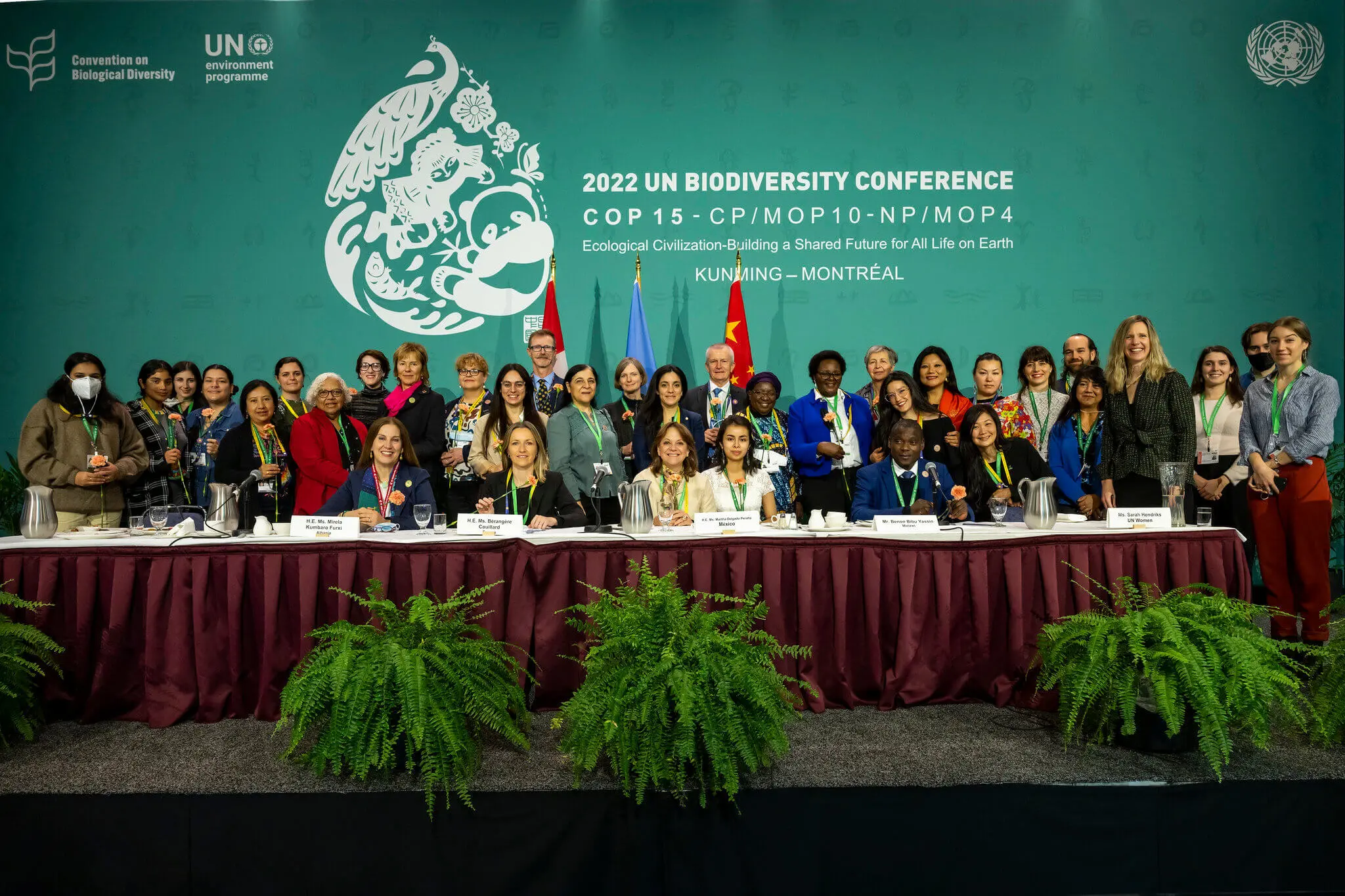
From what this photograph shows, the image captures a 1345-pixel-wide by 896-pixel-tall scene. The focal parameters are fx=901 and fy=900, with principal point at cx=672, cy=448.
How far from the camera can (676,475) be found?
13.2ft

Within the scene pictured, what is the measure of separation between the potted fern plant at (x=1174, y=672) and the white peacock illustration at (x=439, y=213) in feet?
14.9

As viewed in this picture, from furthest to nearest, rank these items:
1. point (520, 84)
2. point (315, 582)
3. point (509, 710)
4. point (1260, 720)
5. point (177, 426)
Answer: point (520, 84) < point (177, 426) < point (315, 582) < point (509, 710) < point (1260, 720)

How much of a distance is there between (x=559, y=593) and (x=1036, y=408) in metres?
3.01

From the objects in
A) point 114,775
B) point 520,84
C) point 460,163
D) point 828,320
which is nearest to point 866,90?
point 828,320

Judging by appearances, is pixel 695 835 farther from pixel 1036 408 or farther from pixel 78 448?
pixel 78 448

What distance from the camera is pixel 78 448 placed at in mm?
4414

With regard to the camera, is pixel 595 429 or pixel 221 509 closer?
pixel 221 509

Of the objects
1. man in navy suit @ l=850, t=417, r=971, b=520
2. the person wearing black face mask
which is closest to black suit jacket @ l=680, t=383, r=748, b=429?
man in navy suit @ l=850, t=417, r=971, b=520

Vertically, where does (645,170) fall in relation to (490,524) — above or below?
above

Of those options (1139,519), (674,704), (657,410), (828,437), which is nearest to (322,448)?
(657,410)

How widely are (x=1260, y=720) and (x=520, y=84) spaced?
5684 millimetres

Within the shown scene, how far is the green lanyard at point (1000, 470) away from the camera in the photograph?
4152 millimetres

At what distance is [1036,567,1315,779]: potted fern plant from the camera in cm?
261

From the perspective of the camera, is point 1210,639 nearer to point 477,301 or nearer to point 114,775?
point 114,775
